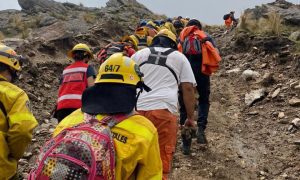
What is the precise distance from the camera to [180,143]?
300 inches

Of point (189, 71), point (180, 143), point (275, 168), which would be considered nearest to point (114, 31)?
point (180, 143)

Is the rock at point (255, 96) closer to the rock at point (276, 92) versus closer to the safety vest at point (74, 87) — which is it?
the rock at point (276, 92)

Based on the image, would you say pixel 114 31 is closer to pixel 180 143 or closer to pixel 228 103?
pixel 228 103

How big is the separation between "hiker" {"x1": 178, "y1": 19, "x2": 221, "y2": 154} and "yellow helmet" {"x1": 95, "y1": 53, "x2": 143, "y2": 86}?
4.27 metres

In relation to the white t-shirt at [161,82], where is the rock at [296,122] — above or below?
below

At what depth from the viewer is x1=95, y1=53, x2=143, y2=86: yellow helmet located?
105 inches

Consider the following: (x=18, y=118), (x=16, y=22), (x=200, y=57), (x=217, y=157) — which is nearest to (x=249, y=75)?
(x=200, y=57)

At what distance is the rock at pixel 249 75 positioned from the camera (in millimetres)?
11536

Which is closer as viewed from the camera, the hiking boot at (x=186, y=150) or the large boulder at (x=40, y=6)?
the hiking boot at (x=186, y=150)

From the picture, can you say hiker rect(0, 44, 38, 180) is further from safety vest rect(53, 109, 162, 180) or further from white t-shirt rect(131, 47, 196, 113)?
white t-shirt rect(131, 47, 196, 113)

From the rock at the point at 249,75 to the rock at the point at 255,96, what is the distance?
123cm

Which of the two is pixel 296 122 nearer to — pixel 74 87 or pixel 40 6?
pixel 74 87

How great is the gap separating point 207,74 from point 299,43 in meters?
5.60

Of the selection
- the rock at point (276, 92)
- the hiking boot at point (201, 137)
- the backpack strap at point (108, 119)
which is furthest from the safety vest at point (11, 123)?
the rock at point (276, 92)
